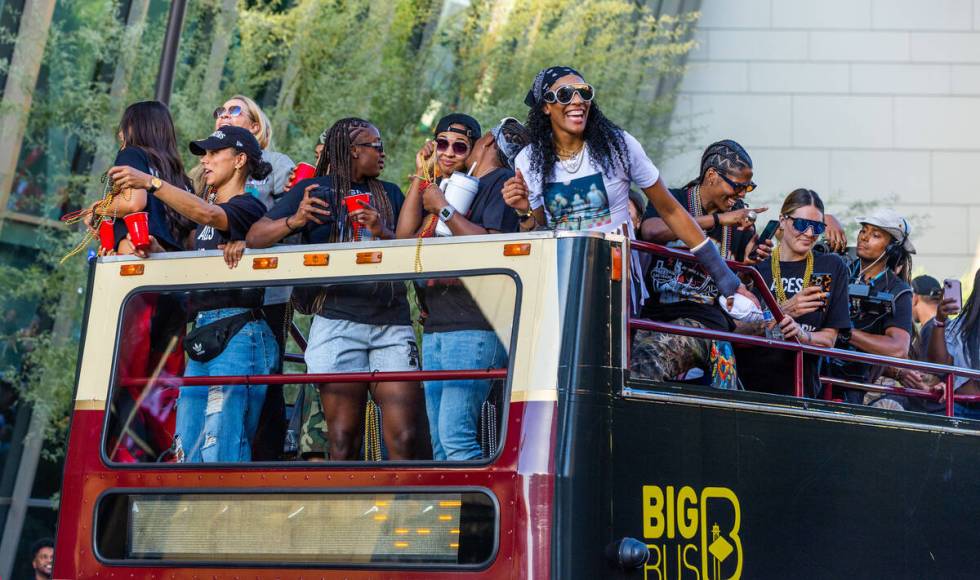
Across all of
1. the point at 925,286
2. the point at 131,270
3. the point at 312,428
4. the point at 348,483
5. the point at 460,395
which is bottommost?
the point at 348,483

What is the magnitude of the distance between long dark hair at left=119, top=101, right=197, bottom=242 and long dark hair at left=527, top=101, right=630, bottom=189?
5.80 ft

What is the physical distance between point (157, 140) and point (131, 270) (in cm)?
81

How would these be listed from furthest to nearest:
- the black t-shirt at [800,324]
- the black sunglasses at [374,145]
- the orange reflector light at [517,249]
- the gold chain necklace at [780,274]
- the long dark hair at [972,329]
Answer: the long dark hair at [972,329], the gold chain necklace at [780,274], the black t-shirt at [800,324], the black sunglasses at [374,145], the orange reflector light at [517,249]

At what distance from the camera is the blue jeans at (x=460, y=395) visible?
5.75m

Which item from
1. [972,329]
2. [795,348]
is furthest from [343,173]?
[972,329]

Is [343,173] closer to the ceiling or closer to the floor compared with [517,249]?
closer to the ceiling

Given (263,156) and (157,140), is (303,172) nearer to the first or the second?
(263,156)

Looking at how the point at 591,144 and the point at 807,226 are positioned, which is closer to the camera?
the point at 591,144

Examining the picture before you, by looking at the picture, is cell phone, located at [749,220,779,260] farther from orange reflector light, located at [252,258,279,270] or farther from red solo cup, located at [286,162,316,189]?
orange reflector light, located at [252,258,279,270]

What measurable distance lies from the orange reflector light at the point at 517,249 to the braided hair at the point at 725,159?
62.4 inches

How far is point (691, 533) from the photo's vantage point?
570 cm

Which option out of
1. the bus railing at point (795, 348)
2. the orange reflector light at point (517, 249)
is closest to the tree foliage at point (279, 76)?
the bus railing at point (795, 348)

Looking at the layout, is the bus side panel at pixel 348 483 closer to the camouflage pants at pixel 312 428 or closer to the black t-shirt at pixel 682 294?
the camouflage pants at pixel 312 428

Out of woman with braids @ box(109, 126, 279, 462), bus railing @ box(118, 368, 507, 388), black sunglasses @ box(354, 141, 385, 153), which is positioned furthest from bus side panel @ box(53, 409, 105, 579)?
black sunglasses @ box(354, 141, 385, 153)
